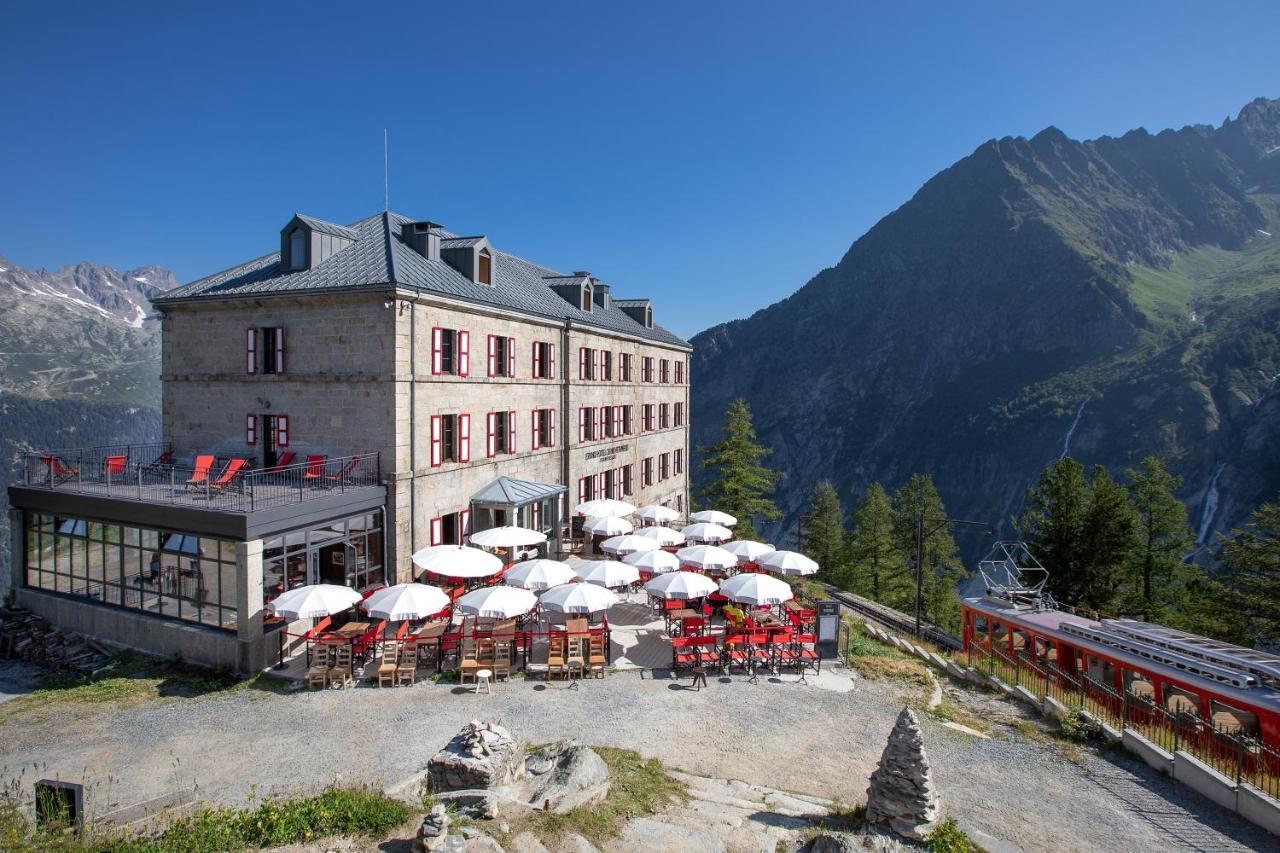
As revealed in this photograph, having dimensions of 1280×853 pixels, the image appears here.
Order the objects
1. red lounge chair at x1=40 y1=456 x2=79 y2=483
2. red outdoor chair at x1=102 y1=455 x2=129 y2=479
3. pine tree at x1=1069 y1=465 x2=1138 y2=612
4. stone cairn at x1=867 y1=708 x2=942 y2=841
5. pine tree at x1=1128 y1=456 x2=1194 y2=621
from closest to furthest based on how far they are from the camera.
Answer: stone cairn at x1=867 y1=708 x2=942 y2=841 < red outdoor chair at x1=102 y1=455 x2=129 y2=479 < red lounge chair at x1=40 y1=456 x2=79 y2=483 < pine tree at x1=1069 y1=465 x2=1138 y2=612 < pine tree at x1=1128 y1=456 x2=1194 y2=621

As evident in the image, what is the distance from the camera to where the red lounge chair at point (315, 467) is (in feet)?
69.9

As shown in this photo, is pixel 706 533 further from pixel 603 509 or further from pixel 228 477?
pixel 228 477

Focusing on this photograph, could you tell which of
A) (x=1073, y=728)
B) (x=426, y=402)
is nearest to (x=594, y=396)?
(x=426, y=402)

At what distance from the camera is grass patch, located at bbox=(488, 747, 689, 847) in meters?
9.40

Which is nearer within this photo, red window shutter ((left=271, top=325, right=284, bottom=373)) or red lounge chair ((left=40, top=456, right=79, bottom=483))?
red lounge chair ((left=40, top=456, right=79, bottom=483))

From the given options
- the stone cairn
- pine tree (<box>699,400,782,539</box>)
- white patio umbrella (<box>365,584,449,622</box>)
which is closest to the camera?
the stone cairn

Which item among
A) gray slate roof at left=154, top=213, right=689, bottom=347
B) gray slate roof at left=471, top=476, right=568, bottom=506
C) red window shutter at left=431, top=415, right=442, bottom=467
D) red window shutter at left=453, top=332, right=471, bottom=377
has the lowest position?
gray slate roof at left=471, top=476, right=568, bottom=506

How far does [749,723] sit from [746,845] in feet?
18.5

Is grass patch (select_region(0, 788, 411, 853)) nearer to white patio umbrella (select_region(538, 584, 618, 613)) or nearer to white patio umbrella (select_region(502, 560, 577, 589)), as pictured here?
white patio umbrella (select_region(538, 584, 618, 613))

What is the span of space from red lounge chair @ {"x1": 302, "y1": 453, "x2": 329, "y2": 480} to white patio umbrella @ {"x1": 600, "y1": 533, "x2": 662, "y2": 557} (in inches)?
386

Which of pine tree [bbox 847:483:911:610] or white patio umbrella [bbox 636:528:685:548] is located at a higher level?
white patio umbrella [bbox 636:528:685:548]

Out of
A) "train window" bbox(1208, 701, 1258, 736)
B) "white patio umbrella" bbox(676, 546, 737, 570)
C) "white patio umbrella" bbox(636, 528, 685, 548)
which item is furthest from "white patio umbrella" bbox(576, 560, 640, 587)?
"train window" bbox(1208, 701, 1258, 736)

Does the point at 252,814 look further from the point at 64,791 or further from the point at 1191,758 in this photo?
the point at 1191,758

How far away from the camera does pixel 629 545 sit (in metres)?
24.7
